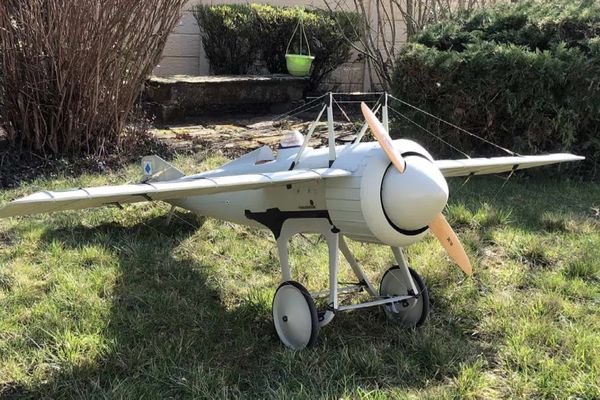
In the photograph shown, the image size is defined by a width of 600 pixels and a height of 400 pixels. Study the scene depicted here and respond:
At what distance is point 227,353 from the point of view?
10.0ft

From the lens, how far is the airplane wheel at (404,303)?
132 inches

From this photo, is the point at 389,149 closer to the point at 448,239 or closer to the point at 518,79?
the point at 448,239

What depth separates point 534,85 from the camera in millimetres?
5809

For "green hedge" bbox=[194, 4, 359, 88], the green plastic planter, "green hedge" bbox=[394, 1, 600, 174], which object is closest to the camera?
"green hedge" bbox=[394, 1, 600, 174]

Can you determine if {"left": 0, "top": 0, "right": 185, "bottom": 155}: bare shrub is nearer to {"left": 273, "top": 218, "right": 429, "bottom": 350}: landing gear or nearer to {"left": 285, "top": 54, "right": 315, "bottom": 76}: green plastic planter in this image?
{"left": 273, "top": 218, "right": 429, "bottom": 350}: landing gear

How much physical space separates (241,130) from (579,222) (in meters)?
4.68

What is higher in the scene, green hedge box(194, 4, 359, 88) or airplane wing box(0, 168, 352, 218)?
green hedge box(194, 4, 359, 88)

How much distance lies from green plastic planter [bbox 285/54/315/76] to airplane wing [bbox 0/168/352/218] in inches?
275

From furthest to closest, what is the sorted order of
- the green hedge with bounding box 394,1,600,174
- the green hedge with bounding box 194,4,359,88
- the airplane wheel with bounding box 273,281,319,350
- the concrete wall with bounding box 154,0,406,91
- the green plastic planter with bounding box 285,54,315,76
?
the concrete wall with bounding box 154,0,406,91
the green hedge with bounding box 194,4,359,88
the green plastic planter with bounding box 285,54,315,76
the green hedge with bounding box 394,1,600,174
the airplane wheel with bounding box 273,281,319,350

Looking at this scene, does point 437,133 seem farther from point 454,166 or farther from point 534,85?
point 454,166

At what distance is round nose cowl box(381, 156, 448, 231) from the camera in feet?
8.97

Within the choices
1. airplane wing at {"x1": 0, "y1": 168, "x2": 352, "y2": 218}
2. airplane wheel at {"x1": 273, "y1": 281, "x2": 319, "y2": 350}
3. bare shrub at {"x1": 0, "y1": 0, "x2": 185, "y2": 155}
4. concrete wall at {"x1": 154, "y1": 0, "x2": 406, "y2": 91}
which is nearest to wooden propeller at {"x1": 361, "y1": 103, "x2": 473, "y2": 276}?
airplane wing at {"x1": 0, "y1": 168, "x2": 352, "y2": 218}

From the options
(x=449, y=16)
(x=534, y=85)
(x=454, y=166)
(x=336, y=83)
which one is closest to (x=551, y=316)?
(x=454, y=166)

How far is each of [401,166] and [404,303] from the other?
3.34 feet
